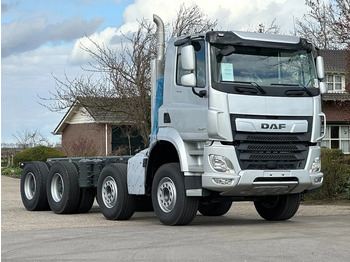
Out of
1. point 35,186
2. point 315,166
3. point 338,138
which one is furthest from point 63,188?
point 338,138

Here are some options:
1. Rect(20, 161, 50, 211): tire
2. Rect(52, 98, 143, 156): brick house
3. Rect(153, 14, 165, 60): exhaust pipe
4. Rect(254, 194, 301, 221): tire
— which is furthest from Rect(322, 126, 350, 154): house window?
Rect(153, 14, 165, 60): exhaust pipe

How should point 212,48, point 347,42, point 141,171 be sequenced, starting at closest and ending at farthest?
point 212,48
point 141,171
point 347,42

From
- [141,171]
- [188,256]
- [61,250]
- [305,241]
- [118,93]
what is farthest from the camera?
[118,93]

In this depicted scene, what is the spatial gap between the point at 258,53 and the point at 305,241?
3.76 metres

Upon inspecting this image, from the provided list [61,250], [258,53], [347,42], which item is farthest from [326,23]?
[61,250]

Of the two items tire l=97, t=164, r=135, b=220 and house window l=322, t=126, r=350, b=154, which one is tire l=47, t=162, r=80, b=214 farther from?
house window l=322, t=126, r=350, b=154

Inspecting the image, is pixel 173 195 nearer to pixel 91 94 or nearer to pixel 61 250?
pixel 61 250

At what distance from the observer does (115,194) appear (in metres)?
14.7

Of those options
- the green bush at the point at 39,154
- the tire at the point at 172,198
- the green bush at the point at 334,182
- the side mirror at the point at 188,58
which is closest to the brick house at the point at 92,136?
the green bush at the point at 39,154

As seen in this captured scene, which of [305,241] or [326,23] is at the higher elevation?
[326,23]

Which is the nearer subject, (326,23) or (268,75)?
(268,75)

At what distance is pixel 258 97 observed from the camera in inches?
495

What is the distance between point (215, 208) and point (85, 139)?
26395mm

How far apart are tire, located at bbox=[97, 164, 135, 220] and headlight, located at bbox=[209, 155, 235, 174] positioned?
2.60 m
